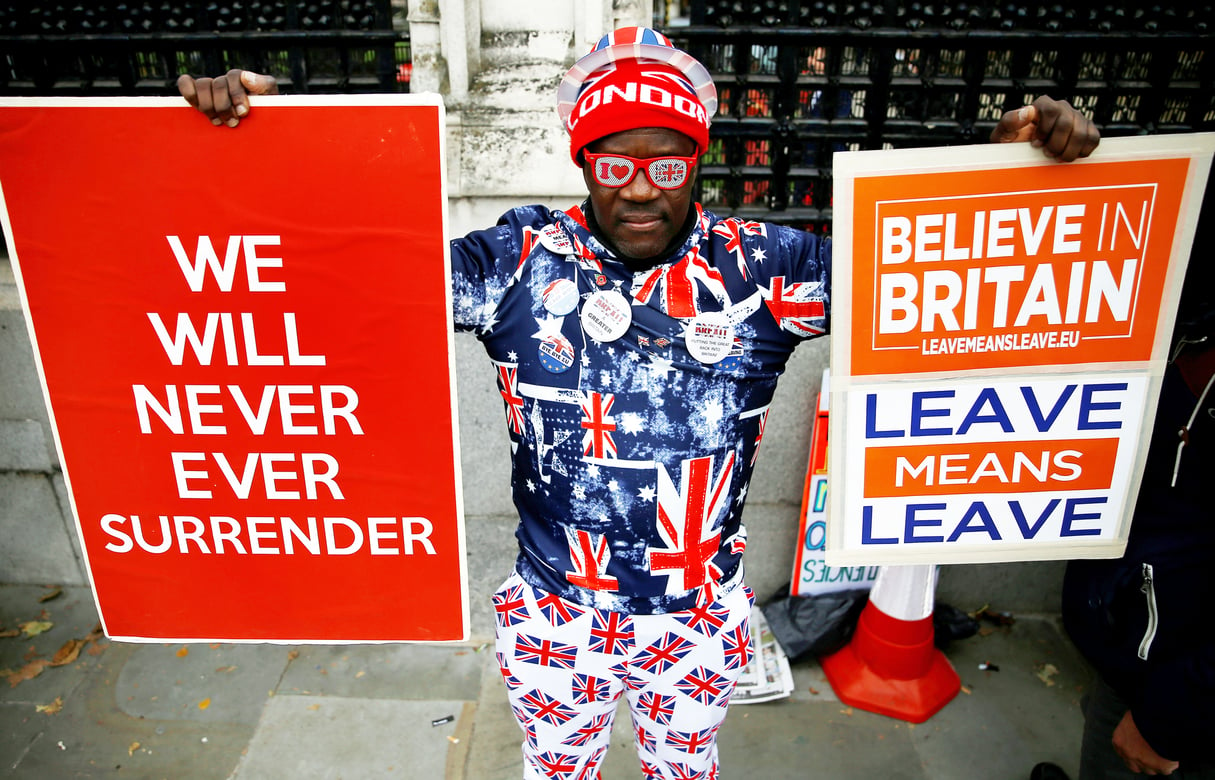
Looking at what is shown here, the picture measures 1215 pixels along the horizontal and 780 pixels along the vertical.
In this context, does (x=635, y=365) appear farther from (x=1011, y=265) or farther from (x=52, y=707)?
(x=52, y=707)

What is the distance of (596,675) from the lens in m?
2.14

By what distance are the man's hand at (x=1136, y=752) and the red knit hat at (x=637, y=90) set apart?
1970 millimetres

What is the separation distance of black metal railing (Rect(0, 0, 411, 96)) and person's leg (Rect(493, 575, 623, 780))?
2313 millimetres

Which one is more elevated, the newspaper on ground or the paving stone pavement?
the newspaper on ground

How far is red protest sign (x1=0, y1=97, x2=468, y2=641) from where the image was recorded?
5.92 ft

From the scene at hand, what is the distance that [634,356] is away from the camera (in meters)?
1.92

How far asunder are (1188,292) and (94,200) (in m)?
3.30

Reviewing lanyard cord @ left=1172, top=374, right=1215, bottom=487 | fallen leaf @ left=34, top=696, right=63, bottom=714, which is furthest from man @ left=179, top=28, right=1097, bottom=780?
fallen leaf @ left=34, top=696, right=63, bottom=714

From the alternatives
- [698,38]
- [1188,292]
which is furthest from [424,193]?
[1188,292]

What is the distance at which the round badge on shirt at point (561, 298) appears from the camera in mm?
1929

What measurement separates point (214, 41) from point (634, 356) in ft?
8.45

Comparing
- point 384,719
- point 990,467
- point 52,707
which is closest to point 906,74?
point 990,467

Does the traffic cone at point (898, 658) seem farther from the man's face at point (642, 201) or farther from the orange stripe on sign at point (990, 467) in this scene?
the man's face at point (642, 201)

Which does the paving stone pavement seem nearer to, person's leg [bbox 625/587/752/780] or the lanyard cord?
person's leg [bbox 625/587/752/780]
